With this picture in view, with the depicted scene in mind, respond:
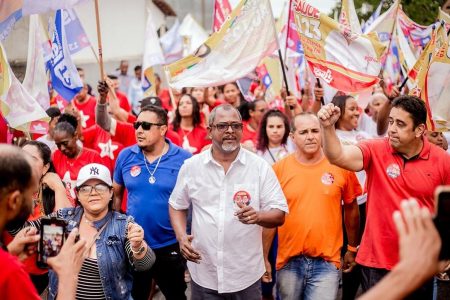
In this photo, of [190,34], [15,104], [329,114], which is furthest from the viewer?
[190,34]

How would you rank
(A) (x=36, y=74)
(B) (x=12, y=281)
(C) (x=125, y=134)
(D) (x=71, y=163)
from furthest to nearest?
(C) (x=125, y=134), (A) (x=36, y=74), (D) (x=71, y=163), (B) (x=12, y=281)

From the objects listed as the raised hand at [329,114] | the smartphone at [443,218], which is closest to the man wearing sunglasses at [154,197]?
the raised hand at [329,114]

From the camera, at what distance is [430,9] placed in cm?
2258

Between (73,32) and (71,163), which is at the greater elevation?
(73,32)

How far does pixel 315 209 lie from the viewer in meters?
5.11

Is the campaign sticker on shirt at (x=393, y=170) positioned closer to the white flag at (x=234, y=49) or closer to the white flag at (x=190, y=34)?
the white flag at (x=234, y=49)

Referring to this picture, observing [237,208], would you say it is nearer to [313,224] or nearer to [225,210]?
[225,210]

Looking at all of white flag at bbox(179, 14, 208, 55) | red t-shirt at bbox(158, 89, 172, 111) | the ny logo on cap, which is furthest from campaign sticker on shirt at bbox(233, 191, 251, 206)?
white flag at bbox(179, 14, 208, 55)

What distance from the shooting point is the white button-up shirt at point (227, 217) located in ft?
15.5

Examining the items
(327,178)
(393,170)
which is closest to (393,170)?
(393,170)

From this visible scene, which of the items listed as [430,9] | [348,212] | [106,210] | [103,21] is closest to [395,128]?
[348,212]

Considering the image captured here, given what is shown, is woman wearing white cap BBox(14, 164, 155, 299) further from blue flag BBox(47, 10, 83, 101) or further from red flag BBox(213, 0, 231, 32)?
red flag BBox(213, 0, 231, 32)

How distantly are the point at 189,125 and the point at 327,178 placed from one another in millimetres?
3622

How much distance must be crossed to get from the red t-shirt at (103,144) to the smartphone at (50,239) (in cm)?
418
